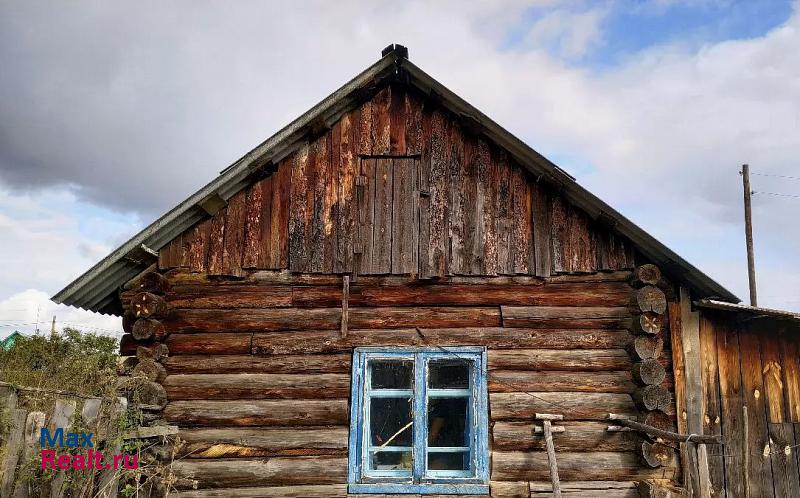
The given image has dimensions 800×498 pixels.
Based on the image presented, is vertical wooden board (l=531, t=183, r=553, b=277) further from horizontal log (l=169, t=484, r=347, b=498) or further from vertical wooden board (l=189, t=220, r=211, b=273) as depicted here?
vertical wooden board (l=189, t=220, r=211, b=273)

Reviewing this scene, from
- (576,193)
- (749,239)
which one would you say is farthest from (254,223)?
(749,239)

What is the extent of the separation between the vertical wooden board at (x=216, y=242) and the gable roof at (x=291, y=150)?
179mm

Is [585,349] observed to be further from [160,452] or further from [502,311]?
[160,452]

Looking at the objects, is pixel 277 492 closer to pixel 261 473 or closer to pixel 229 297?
pixel 261 473

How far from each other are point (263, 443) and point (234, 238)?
2.57 metres

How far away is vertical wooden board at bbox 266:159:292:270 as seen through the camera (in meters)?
7.79

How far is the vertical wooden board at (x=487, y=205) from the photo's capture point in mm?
7781

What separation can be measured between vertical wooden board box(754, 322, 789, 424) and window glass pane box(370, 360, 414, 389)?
4.53 m

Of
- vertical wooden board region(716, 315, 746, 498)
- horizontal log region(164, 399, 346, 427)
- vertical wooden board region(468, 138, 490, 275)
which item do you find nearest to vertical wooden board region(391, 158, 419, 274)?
vertical wooden board region(468, 138, 490, 275)

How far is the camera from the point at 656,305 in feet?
24.3

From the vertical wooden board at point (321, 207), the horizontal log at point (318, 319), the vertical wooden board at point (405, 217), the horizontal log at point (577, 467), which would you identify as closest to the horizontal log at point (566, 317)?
the horizontal log at point (318, 319)

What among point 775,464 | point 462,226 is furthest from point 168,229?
point 775,464

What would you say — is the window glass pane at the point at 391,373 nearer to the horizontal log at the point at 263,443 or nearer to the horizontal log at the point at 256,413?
the horizontal log at the point at 256,413

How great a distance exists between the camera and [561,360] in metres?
7.63
